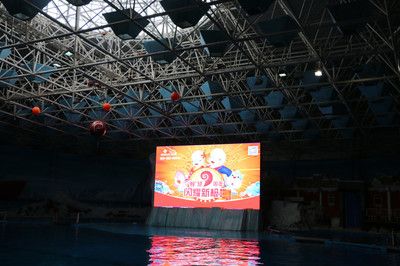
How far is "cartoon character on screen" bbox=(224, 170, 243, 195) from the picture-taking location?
76.3ft

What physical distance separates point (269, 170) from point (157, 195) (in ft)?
48.1

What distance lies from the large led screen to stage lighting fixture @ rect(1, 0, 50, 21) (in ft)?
41.9

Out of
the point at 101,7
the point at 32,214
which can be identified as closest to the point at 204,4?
the point at 101,7

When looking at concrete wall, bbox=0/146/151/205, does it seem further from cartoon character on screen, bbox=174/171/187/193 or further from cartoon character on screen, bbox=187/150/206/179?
cartoon character on screen, bbox=187/150/206/179

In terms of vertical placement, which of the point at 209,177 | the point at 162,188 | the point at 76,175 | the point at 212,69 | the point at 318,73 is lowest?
the point at 162,188

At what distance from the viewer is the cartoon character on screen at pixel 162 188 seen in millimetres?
25422

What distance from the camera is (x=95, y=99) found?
2886cm

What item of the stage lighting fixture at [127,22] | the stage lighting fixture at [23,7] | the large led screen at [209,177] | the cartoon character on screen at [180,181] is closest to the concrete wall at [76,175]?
the large led screen at [209,177]

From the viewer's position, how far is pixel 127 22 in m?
15.7

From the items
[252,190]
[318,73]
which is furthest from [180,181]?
[318,73]

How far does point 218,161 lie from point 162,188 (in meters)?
4.21

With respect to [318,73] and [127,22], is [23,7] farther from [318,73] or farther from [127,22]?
[318,73]

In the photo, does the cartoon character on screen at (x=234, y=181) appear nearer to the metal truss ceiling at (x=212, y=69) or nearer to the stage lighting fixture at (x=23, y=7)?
the metal truss ceiling at (x=212, y=69)

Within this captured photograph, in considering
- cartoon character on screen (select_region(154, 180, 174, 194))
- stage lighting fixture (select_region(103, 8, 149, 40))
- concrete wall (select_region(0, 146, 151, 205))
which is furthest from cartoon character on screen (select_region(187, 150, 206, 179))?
concrete wall (select_region(0, 146, 151, 205))
